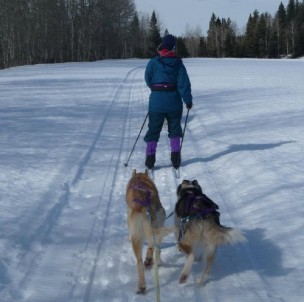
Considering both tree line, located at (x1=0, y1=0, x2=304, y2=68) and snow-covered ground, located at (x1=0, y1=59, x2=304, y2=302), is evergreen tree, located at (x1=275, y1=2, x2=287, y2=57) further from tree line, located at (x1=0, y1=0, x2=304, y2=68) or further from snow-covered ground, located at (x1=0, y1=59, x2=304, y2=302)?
snow-covered ground, located at (x1=0, y1=59, x2=304, y2=302)

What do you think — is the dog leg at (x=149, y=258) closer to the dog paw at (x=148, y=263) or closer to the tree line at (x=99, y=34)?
the dog paw at (x=148, y=263)

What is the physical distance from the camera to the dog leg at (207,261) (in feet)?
11.2

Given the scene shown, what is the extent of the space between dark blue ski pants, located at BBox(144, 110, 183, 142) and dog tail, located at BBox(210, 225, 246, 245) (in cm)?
366

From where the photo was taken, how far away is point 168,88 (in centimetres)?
667

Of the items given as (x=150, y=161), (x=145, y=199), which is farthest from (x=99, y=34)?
(x=145, y=199)

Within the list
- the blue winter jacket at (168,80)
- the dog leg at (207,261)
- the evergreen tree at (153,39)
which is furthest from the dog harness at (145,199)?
the evergreen tree at (153,39)

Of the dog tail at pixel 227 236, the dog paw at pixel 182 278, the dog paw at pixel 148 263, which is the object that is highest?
the dog tail at pixel 227 236

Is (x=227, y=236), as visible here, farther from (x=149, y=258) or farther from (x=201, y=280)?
(x=149, y=258)

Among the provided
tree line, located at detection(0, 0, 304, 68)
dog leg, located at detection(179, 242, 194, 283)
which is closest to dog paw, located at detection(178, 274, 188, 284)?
dog leg, located at detection(179, 242, 194, 283)

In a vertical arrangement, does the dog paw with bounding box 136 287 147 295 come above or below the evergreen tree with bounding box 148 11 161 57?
below

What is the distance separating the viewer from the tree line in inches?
2030

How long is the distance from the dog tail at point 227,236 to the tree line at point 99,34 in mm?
51593

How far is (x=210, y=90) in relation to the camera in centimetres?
1855

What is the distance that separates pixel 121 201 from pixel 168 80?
2195 millimetres
